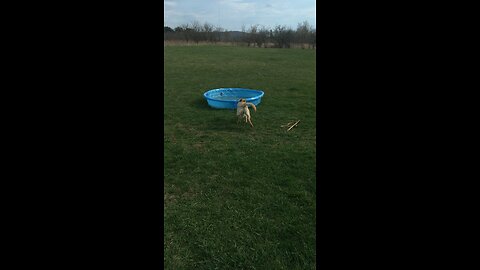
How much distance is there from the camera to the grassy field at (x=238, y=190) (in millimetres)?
2018

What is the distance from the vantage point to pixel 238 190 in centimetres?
286

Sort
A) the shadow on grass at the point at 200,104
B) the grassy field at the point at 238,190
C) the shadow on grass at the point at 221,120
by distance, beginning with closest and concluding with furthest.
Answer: the grassy field at the point at 238,190 < the shadow on grass at the point at 221,120 < the shadow on grass at the point at 200,104

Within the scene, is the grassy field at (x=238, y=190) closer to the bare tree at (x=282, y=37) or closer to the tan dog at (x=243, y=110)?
the tan dog at (x=243, y=110)

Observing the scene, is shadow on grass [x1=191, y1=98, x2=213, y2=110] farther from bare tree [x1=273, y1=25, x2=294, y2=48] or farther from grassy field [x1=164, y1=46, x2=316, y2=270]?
bare tree [x1=273, y1=25, x2=294, y2=48]

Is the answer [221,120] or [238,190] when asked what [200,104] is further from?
[238,190]

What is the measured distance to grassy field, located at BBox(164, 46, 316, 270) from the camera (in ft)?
6.62

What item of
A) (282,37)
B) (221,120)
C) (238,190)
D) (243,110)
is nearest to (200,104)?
(221,120)

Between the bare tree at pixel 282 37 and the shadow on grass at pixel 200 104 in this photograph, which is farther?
the bare tree at pixel 282 37

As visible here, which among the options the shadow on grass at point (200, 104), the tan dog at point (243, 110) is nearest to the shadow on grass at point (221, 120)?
the shadow on grass at point (200, 104)

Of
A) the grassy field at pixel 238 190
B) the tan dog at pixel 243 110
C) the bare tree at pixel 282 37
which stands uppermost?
the bare tree at pixel 282 37

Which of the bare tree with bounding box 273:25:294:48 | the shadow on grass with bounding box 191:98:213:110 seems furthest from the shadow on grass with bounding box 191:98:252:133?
the bare tree with bounding box 273:25:294:48

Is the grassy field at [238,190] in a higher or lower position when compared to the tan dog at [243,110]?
lower
